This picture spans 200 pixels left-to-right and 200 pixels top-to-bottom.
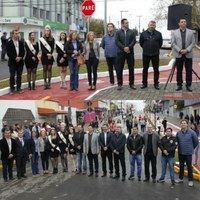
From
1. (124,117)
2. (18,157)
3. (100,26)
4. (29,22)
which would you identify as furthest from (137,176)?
(100,26)

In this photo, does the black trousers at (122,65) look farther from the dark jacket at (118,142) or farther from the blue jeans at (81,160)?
the blue jeans at (81,160)

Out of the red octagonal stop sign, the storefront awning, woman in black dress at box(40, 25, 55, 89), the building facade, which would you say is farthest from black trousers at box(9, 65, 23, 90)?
the building facade

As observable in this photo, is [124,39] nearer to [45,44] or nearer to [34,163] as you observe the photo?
[45,44]

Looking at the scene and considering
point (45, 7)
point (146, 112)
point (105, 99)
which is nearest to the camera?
point (105, 99)

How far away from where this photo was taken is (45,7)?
167 feet

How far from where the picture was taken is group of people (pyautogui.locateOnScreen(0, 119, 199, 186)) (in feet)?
27.8

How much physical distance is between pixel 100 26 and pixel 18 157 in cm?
5926

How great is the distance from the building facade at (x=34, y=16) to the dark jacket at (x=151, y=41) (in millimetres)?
31046

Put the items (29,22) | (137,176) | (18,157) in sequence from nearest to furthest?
(137,176) → (18,157) → (29,22)

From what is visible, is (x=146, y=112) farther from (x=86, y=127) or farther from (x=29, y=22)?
(x=29, y=22)

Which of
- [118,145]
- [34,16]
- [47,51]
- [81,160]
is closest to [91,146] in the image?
[81,160]

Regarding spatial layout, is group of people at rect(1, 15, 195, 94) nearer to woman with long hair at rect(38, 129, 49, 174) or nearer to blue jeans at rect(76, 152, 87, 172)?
woman with long hair at rect(38, 129, 49, 174)

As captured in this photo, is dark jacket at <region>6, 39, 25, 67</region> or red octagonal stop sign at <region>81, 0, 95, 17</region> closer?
dark jacket at <region>6, 39, 25, 67</region>

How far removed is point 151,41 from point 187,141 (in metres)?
2.23
